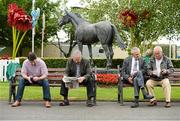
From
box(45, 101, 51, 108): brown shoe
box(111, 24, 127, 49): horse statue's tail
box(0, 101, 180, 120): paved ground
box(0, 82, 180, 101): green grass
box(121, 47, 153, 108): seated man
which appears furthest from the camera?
box(111, 24, 127, 49): horse statue's tail

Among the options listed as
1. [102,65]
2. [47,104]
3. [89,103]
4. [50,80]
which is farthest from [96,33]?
[102,65]

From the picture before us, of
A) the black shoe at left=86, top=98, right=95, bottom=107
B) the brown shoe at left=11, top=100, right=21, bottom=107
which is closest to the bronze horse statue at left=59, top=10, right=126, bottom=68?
the black shoe at left=86, top=98, right=95, bottom=107

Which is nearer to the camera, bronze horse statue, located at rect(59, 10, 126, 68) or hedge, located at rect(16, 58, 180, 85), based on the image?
hedge, located at rect(16, 58, 180, 85)

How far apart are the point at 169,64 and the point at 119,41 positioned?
3956 millimetres

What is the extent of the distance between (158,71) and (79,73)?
6.34 feet

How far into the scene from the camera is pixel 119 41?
656 inches

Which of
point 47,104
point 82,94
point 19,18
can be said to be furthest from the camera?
point 19,18

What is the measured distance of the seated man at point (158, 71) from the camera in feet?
41.5

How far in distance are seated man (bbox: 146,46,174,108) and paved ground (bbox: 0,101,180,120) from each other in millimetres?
488

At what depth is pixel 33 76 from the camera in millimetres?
12633

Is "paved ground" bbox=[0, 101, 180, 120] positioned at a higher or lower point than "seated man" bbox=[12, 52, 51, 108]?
lower

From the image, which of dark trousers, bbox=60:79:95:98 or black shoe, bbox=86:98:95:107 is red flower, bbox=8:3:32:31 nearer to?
dark trousers, bbox=60:79:95:98

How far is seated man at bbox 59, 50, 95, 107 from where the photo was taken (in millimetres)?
12562

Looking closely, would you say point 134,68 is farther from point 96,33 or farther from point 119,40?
→ point 96,33
